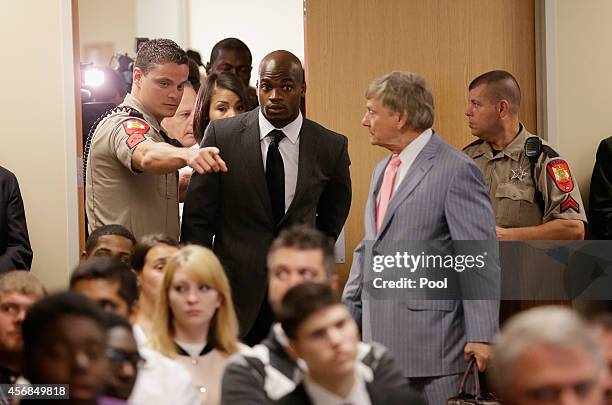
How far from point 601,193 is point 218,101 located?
5.86 ft

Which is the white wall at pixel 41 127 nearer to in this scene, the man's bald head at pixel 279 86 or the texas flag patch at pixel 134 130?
the texas flag patch at pixel 134 130

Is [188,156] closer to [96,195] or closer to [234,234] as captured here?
[234,234]

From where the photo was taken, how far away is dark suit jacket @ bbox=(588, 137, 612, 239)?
476 centimetres

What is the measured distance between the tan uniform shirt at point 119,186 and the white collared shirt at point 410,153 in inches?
38.3

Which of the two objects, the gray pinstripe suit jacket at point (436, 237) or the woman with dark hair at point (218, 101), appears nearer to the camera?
the gray pinstripe suit jacket at point (436, 237)

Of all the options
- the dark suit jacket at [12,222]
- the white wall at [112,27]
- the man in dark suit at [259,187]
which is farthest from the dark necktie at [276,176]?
the white wall at [112,27]

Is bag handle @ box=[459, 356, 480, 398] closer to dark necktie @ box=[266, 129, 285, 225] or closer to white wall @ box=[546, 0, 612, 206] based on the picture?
dark necktie @ box=[266, 129, 285, 225]

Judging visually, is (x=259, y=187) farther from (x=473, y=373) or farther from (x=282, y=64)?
(x=473, y=373)

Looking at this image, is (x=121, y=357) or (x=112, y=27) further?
(x=112, y=27)

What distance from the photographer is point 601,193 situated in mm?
4793

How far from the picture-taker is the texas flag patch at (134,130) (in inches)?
149

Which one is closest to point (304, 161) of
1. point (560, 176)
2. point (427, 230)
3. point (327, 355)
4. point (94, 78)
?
point (427, 230)

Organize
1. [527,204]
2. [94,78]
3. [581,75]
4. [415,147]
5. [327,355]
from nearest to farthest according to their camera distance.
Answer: [327,355] < [415,147] < [527,204] < [581,75] < [94,78]

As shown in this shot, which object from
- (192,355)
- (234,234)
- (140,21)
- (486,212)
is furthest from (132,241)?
(140,21)
